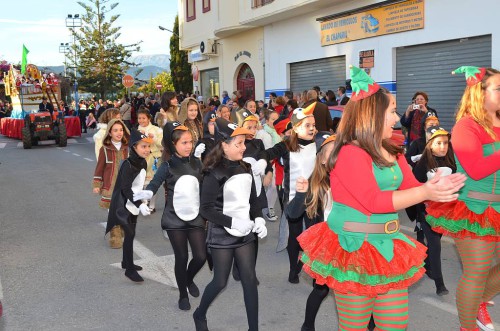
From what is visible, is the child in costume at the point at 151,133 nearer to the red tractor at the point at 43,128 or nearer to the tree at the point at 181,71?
the red tractor at the point at 43,128

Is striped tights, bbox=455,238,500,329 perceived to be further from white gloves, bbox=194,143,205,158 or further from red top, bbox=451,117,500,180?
white gloves, bbox=194,143,205,158

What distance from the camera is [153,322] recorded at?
4797mm

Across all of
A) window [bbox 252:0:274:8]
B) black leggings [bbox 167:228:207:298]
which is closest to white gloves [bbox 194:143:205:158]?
black leggings [bbox 167:228:207:298]

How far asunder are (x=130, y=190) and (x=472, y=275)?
11.0 feet

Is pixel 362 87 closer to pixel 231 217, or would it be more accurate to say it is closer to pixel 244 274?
pixel 231 217

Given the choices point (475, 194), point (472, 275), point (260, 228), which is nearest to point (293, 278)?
point (260, 228)

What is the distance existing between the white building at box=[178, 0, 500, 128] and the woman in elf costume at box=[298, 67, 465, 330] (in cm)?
1123

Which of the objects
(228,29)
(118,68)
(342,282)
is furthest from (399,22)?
(118,68)

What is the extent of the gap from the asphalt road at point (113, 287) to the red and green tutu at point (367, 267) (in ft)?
5.81

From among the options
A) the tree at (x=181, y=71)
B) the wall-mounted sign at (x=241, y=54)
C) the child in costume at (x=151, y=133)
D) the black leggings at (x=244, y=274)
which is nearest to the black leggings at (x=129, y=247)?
the black leggings at (x=244, y=274)

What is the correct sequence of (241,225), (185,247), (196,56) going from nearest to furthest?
1. (241,225)
2. (185,247)
3. (196,56)

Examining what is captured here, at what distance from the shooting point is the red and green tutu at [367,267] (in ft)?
9.48

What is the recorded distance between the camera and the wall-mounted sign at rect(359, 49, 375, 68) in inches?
672

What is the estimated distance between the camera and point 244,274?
4.11 metres
